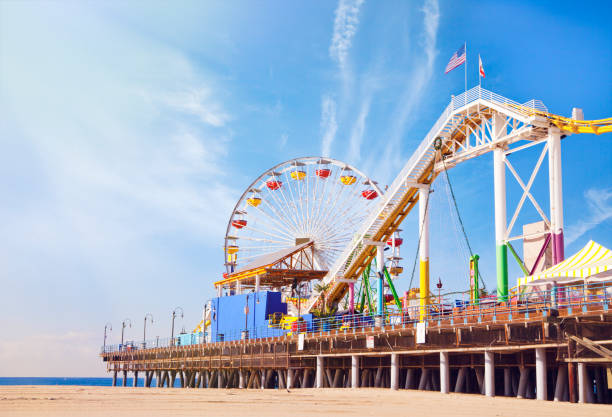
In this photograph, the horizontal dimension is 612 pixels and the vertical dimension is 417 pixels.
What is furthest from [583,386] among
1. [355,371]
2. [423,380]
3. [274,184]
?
[274,184]

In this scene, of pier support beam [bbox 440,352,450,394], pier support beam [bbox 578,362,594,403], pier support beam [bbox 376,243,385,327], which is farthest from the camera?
pier support beam [bbox 376,243,385,327]

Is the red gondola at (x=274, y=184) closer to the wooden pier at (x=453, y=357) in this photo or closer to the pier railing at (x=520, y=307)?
the wooden pier at (x=453, y=357)

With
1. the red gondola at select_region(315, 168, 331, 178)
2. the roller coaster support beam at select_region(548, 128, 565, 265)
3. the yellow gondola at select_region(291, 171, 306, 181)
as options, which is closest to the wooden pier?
the roller coaster support beam at select_region(548, 128, 565, 265)

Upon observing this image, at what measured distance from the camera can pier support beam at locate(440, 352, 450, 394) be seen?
26.6 meters

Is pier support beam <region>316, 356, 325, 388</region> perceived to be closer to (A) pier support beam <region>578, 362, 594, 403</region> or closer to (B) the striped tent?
(B) the striped tent

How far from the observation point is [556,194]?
3050 cm

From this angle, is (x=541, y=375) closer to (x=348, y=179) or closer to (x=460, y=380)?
(x=460, y=380)

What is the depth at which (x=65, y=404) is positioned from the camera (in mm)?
17328

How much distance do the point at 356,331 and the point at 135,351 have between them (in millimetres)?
37834

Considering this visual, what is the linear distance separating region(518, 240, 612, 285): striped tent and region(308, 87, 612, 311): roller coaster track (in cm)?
647

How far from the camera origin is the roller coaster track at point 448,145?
104 ft

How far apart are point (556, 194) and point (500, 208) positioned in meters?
3.58

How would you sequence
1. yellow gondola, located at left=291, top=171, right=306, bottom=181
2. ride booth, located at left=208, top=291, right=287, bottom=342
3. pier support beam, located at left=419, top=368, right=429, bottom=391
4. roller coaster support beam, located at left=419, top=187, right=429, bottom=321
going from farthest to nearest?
yellow gondola, located at left=291, top=171, right=306, bottom=181 < ride booth, located at left=208, top=291, right=287, bottom=342 < roller coaster support beam, located at left=419, top=187, right=429, bottom=321 < pier support beam, located at left=419, top=368, right=429, bottom=391

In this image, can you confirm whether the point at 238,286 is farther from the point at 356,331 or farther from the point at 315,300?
the point at 356,331
